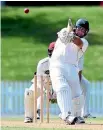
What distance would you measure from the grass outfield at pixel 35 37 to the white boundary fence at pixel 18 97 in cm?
634

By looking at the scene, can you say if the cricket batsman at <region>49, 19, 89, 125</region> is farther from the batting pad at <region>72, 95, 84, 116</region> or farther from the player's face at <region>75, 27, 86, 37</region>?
the player's face at <region>75, 27, 86, 37</region>

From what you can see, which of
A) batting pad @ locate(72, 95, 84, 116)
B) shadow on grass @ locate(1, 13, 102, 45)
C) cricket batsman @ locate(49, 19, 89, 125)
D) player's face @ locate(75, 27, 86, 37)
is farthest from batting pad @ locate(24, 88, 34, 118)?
shadow on grass @ locate(1, 13, 102, 45)

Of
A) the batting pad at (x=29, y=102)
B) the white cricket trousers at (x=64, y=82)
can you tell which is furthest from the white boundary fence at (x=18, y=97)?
the white cricket trousers at (x=64, y=82)

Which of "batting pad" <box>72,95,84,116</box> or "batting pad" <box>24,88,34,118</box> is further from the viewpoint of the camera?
"batting pad" <box>24,88,34,118</box>

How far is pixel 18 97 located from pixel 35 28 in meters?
14.7

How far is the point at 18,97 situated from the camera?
22844mm

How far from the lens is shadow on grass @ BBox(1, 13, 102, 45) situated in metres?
34.9

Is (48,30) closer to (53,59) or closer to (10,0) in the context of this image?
(10,0)

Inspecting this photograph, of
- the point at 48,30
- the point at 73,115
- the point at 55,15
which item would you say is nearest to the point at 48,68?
the point at 73,115

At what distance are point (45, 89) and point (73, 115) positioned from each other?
1211 millimetres

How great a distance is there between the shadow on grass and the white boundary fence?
1127 centimetres

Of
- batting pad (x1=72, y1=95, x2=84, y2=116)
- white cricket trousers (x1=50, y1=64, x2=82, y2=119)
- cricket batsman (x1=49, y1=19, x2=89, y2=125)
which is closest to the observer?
white cricket trousers (x1=50, y1=64, x2=82, y2=119)

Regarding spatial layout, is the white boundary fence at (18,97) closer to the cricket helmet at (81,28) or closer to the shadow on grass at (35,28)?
the cricket helmet at (81,28)

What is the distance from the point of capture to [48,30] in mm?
36312
